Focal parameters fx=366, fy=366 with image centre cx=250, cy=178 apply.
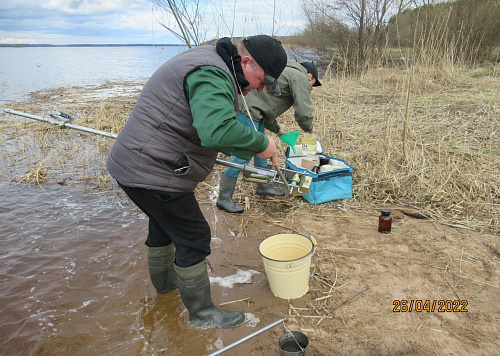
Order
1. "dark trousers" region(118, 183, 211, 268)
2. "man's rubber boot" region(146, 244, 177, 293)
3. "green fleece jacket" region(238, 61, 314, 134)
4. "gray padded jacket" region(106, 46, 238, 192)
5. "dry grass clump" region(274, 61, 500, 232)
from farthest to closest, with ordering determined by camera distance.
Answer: "dry grass clump" region(274, 61, 500, 232) < "green fleece jacket" region(238, 61, 314, 134) < "man's rubber boot" region(146, 244, 177, 293) < "dark trousers" region(118, 183, 211, 268) < "gray padded jacket" region(106, 46, 238, 192)

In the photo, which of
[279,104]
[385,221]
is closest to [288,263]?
[385,221]

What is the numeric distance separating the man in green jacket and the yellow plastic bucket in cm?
124

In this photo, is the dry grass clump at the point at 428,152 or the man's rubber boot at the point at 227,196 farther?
the man's rubber boot at the point at 227,196

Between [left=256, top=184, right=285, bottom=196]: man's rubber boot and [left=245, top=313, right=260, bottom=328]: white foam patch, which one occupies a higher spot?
[left=256, top=184, right=285, bottom=196]: man's rubber boot

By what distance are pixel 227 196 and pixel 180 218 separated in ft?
7.02

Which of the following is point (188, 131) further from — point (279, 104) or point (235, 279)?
point (279, 104)

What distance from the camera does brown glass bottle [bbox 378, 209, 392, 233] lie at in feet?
11.5

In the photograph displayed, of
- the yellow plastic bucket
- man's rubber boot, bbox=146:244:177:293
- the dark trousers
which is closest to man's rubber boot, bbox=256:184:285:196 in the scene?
the yellow plastic bucket

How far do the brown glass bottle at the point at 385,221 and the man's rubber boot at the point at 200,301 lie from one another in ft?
5.70

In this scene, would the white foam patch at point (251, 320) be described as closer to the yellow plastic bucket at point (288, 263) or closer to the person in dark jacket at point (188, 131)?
the yellow plastic bucket at point (288, 263)

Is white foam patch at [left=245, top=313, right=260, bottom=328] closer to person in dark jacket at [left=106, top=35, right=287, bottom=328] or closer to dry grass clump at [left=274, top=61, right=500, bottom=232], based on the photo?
person in dark jacket at [left=106, top=35, right=287, bottom=328]

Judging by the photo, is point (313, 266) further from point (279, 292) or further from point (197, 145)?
point (197, 145)

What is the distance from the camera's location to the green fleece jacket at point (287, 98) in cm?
389

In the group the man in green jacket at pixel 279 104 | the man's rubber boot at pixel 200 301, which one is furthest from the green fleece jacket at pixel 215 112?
the man in green jacket at pixel 279 104
